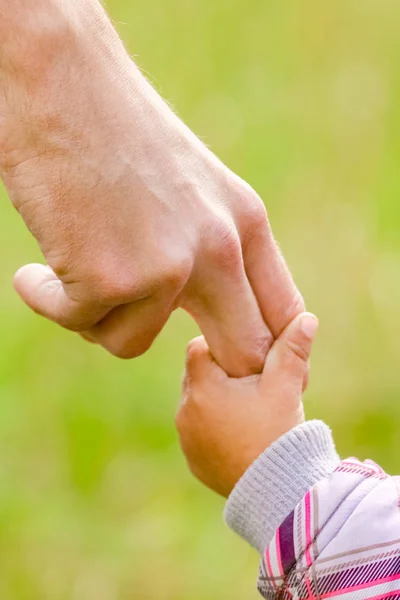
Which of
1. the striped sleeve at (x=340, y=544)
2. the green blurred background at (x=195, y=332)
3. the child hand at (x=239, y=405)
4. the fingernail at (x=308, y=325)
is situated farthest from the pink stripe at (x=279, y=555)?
the green blurred background at (x=195, y=332)

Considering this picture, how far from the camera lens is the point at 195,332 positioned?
2480mm

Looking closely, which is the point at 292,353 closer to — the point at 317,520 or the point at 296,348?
the point at 296,348

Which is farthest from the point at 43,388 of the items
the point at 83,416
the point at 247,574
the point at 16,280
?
the point at 16,280

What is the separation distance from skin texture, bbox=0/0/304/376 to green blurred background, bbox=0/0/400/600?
0.43m

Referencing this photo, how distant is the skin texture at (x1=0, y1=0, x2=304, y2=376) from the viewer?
3.17 ft

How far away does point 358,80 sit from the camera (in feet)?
10.7

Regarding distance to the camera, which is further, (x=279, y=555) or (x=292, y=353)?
(x=292, y=353)

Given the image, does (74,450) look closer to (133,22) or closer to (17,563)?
(17,563)

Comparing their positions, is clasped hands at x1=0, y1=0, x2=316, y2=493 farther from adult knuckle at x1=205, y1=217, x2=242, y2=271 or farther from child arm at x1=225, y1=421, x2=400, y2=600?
child arm at x1=225, y1=421, x2=400, y2=600

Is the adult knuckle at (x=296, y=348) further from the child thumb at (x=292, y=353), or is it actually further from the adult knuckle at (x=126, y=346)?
the adult knuckle at (x=126, y=346)

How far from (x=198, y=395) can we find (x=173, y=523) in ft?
3.25

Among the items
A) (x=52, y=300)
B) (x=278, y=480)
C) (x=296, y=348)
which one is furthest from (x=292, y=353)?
(x=52, y=300)

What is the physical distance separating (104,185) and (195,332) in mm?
1514

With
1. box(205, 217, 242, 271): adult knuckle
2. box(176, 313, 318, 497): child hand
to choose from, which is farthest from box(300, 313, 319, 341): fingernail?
box(205, 217, 242, 271): adult knuckle
